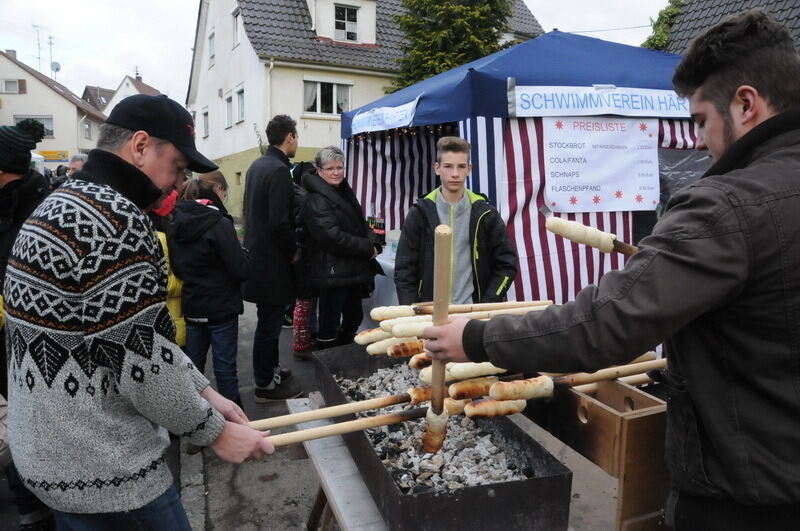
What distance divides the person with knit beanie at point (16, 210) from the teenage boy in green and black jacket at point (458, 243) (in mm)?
2182

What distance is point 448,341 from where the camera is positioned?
153 cm

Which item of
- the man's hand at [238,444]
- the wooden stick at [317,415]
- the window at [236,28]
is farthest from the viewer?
the window at [236,28]

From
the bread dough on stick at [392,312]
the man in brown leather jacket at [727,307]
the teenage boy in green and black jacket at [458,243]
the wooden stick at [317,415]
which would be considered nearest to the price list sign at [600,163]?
the teenage boy in green and black jacket at [458,243]

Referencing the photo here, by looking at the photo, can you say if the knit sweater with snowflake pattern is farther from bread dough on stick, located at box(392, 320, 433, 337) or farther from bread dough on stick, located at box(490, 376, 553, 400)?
bread dough on stick, located at box(490, 376, 553, 400)

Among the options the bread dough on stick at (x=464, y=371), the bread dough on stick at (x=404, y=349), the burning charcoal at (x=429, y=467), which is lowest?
the burning charcoal at (x=429, y=467)

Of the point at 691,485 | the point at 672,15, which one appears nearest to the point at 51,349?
the point at 691,485

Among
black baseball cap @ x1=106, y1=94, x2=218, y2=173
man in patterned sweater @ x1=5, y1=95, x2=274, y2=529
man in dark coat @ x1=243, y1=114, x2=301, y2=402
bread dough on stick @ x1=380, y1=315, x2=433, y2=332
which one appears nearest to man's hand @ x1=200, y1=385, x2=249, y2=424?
man in patterned sweater @ x1=5, y1=95, x2=274, y2=529

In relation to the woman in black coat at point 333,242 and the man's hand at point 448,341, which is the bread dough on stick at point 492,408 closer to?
the man's hand at point 448,341

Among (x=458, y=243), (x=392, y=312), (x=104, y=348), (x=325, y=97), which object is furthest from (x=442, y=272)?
(x=325, y=97)

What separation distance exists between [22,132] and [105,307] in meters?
2.33

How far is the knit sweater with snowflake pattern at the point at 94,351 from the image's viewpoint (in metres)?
1.45

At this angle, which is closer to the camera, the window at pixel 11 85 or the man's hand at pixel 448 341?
the man's hand at pixel 448 341

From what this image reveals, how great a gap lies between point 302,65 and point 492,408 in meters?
18.0

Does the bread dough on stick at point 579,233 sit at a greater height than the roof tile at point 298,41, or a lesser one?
lesser
